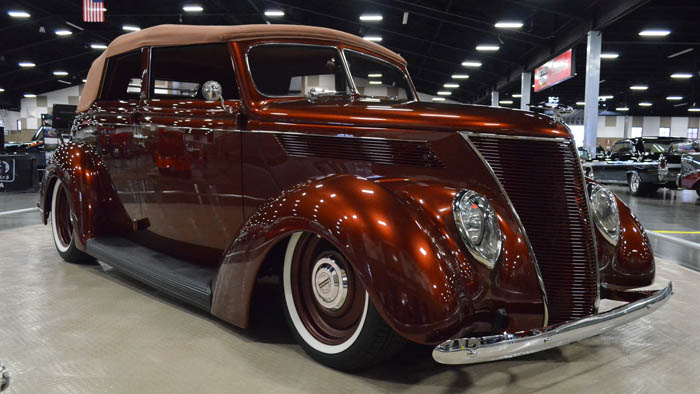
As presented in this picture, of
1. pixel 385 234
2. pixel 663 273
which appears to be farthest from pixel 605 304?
pixel 385 234

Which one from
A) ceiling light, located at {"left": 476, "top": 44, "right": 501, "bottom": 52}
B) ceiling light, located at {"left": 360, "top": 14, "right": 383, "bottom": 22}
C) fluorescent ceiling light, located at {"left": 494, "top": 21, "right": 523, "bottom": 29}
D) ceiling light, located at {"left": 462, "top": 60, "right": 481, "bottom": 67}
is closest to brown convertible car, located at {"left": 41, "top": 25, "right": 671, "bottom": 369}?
ceiling light, located at {"left": 360, "top": 14, "right": 383, "bottom": 22}

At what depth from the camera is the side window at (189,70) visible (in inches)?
110

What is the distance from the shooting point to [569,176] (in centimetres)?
206

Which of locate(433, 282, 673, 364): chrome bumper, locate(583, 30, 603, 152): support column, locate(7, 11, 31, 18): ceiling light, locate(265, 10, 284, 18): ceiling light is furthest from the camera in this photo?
locate(7, 11, 31, 18): ceiling light

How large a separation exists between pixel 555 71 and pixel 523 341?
1548 cm

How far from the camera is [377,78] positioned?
3.35 meters

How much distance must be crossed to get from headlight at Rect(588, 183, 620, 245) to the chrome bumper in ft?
1.54

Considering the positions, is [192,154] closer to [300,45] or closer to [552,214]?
[300,45]

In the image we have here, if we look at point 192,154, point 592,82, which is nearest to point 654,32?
point 592,82

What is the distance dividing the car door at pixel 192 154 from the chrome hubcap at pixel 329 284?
0.72 metres

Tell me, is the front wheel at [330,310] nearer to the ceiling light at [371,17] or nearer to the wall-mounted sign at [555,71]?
the ceiling light at [371,17]

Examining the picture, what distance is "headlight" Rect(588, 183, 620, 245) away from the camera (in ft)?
7.63

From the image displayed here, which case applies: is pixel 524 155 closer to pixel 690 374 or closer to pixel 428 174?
pixel 428 174

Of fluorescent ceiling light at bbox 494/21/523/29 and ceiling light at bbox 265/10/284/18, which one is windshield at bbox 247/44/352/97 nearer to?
fluorescent ceiling light at bbox 494/21/523/29
